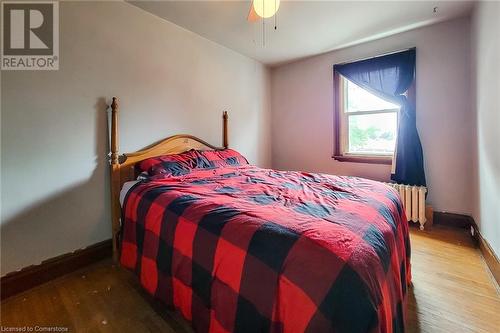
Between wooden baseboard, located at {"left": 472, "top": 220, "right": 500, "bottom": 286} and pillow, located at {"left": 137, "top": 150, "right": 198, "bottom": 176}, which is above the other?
pillow, located at {"left": 137, "top": 150, "right": 198, "bottom": 176}

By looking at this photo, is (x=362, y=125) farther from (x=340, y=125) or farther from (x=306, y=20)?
(x=306, y=20)

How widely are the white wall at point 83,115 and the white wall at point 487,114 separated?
271cm

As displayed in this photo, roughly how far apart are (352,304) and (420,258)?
6.08 ft

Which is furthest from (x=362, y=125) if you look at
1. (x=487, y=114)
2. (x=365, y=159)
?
(x=487, y=114)

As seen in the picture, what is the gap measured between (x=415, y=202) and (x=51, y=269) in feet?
11.8

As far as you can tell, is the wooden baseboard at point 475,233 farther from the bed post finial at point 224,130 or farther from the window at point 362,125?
the bed post finial at point 224,130

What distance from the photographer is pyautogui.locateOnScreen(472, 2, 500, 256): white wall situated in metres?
1.71

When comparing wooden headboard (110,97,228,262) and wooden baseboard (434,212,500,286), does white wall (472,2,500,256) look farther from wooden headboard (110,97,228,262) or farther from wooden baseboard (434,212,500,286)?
wooden headboard (110,97,228,262)

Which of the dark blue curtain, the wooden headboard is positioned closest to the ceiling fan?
the wooden headboard

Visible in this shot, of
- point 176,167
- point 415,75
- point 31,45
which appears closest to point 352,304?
point 176,167

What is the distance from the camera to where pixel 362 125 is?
3320 mm

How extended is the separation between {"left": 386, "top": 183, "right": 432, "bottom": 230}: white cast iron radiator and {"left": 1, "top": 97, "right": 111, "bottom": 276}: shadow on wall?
3227 mm

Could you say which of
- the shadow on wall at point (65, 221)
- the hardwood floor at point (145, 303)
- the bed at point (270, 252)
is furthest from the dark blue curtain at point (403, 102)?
the shadow on wall at point (65, 221)

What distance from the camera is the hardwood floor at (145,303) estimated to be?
1357 millimetres
